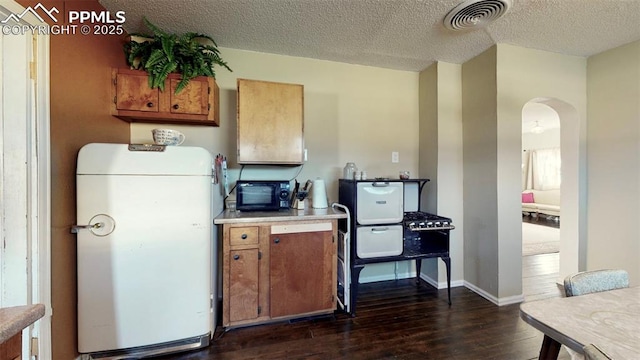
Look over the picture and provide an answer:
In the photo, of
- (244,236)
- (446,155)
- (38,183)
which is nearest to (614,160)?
(446,155)

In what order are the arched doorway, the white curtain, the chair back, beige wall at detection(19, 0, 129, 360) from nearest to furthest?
1. the chair back
2. beige wall at detection(19, 0, 129, 360)
3. the arched doorway
4. the white curtain

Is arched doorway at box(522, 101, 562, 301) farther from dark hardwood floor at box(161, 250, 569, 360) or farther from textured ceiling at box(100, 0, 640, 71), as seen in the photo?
textured ceiling at box(100, 0, 640, 71)

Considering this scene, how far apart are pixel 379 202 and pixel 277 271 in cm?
108

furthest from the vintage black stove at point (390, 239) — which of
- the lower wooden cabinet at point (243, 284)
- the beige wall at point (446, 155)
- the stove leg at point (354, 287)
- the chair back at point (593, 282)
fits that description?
the chair back at point (593, 282)

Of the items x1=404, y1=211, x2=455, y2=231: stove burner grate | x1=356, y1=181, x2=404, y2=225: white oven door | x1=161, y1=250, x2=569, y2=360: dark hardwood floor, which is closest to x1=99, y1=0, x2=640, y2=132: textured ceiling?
x1=356, y1=181, x2=404, y2=225: white oven door

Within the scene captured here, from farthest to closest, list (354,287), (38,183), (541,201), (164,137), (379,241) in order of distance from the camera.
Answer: (541,201)
(379,241)
(354,287)
(164,137)
(38,183)

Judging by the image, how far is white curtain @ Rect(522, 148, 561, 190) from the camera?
6535mm

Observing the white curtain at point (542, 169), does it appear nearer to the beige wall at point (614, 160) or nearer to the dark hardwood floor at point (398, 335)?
the beige wall at point (614, 160)

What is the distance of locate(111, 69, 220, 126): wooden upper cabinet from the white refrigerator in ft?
1.99

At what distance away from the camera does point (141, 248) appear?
5.14ft

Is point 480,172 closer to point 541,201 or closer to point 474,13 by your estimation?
point 474,13

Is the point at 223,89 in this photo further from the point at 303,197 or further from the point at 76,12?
the point at 303,197

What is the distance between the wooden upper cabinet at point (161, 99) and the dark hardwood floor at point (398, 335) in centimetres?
182

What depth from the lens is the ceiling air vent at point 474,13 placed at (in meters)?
1.73
